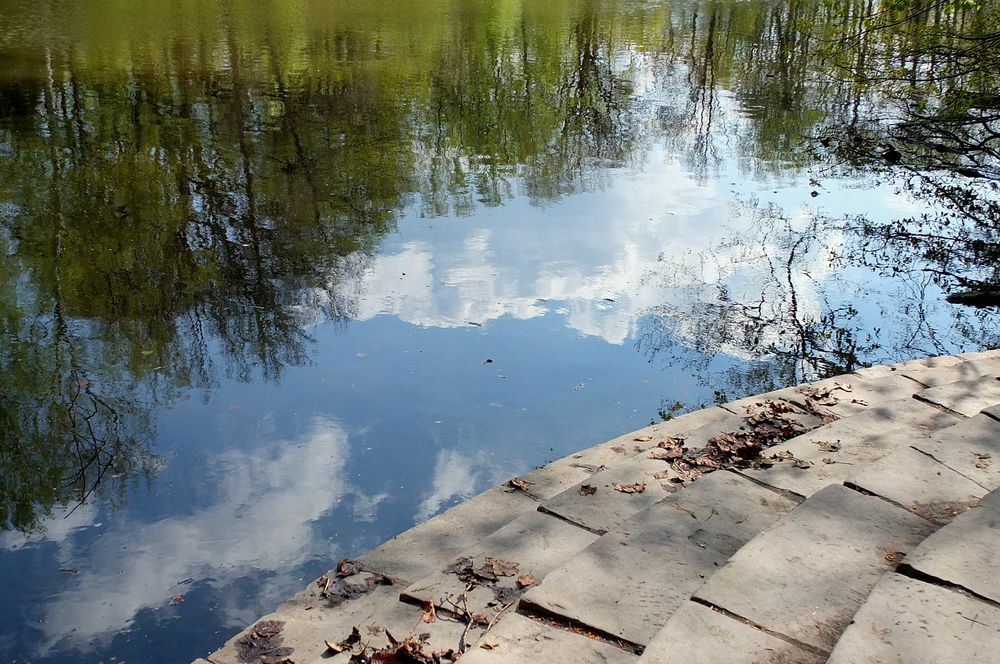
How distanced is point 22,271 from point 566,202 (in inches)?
206

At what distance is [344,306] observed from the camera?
6.87 meters

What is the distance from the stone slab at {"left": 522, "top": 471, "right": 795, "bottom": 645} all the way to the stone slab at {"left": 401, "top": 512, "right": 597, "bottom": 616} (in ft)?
0.98

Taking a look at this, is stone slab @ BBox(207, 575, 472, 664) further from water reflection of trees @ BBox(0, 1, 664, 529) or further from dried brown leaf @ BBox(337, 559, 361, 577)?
water reflection of trees @ BBox(0, 1, 664, 529)

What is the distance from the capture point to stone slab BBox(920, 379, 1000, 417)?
4809mm

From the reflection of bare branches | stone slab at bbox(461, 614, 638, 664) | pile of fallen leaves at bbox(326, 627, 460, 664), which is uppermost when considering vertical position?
stone slab at bbox(461, 614, 638, 664)

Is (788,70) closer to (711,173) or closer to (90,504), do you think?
(711,173)

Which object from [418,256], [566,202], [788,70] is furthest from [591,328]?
[788,70]

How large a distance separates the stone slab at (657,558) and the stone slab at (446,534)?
0.77 metres

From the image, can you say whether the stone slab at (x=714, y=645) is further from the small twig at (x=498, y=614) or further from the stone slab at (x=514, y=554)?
the stone slab at (x=514, y=554)

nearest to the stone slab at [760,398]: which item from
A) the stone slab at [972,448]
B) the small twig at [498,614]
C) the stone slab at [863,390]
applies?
the stone slab at [863,390]

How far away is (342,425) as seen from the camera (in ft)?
17.3

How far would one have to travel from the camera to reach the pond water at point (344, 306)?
437 centimetres

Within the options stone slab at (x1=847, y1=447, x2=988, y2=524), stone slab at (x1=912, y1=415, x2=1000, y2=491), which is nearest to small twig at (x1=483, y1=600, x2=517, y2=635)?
stone slab at (x1=847, y1=447, x2=988, y2=524)

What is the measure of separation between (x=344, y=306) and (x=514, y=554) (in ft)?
12.3
